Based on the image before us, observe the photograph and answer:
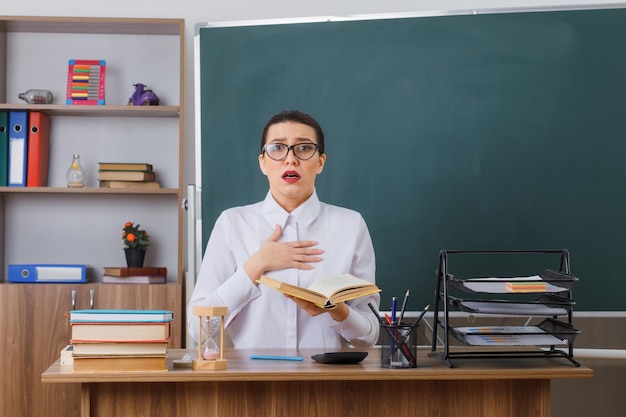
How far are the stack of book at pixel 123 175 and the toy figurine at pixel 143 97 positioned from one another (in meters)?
0.31

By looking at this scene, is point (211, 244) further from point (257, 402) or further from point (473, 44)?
point (473, 44)

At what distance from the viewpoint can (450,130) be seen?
339cm

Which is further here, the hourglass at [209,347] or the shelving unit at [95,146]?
the shelving unit at [95,146]

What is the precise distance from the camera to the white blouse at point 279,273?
244 centimetres

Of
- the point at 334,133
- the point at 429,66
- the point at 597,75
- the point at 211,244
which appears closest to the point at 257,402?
the point at 211,244

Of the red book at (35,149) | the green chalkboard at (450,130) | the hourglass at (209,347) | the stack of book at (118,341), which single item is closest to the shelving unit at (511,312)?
the hourglass at (209,347)

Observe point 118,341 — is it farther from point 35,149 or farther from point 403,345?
point 35,149

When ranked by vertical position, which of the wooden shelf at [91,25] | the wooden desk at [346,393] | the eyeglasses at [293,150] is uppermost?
the wooden shelf at [91,25]

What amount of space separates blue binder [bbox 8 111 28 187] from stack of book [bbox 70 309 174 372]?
6.69 feet

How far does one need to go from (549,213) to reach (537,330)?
4.22ft

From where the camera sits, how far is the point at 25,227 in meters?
3.95

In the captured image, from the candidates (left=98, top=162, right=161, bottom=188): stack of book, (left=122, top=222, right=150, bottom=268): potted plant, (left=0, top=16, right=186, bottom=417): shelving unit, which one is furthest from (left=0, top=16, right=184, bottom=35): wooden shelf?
(left=122, top=222, right=150, bottom=268): potted plant

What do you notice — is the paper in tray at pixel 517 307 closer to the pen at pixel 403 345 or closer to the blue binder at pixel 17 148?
the pen at pixel 403 345

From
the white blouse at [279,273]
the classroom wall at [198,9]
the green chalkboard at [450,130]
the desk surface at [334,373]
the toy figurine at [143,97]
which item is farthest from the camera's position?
the classroom wall at [198,9]
